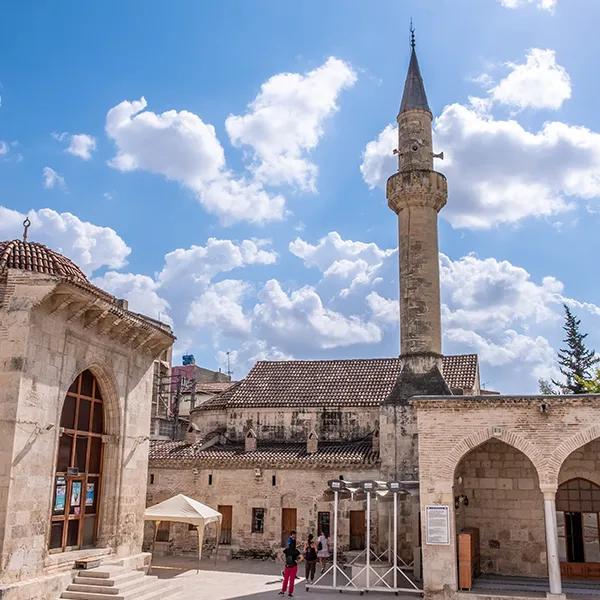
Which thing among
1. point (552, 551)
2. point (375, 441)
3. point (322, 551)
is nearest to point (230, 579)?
point (322, 551)

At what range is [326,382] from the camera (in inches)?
1051

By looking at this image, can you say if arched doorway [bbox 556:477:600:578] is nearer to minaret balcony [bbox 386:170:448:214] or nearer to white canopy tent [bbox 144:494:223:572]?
white canopy tent [bbox 144:494:223:572]

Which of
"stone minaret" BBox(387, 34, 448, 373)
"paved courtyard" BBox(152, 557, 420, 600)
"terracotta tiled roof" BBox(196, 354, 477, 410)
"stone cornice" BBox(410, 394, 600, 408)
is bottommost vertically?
"paved courtyard" BBox(152, 557, 420, 600)

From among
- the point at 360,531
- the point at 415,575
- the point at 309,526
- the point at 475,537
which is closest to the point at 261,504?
the point at 309,526

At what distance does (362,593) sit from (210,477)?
9158 millimetres

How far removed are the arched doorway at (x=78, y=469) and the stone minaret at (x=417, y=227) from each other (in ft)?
33.9

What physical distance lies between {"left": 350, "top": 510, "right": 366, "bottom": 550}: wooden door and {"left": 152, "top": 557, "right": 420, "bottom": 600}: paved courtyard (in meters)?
2.12

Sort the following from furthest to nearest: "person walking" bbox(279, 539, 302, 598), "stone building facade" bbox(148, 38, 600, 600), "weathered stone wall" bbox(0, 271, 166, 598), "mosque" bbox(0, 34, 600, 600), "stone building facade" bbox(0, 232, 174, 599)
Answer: "person walking" bbox(279, 539, 302, 598) → "stone building facade" bbox(148, 38, 600, 600) → "mosque" bbox(0, 34, 600, 600) → "stone building facade" bbox(0, 232, 174, 599) → "weathered stone wall" bbox(0, 271, 166, 598)

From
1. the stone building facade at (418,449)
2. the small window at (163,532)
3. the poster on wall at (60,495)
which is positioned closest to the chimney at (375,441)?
the stone building facade at (418,449)

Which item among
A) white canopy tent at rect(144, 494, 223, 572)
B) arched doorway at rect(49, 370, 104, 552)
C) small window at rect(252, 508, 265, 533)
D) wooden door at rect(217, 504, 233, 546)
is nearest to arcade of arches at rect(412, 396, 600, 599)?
white canopy tent at rect(144, 494, 223, 572)

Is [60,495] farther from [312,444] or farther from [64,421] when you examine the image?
[312,444]

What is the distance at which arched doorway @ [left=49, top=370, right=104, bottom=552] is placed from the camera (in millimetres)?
12812

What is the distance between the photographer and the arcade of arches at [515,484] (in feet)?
43.9

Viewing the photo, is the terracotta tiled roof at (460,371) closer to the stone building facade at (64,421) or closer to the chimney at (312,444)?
the chimney at (312,444)
